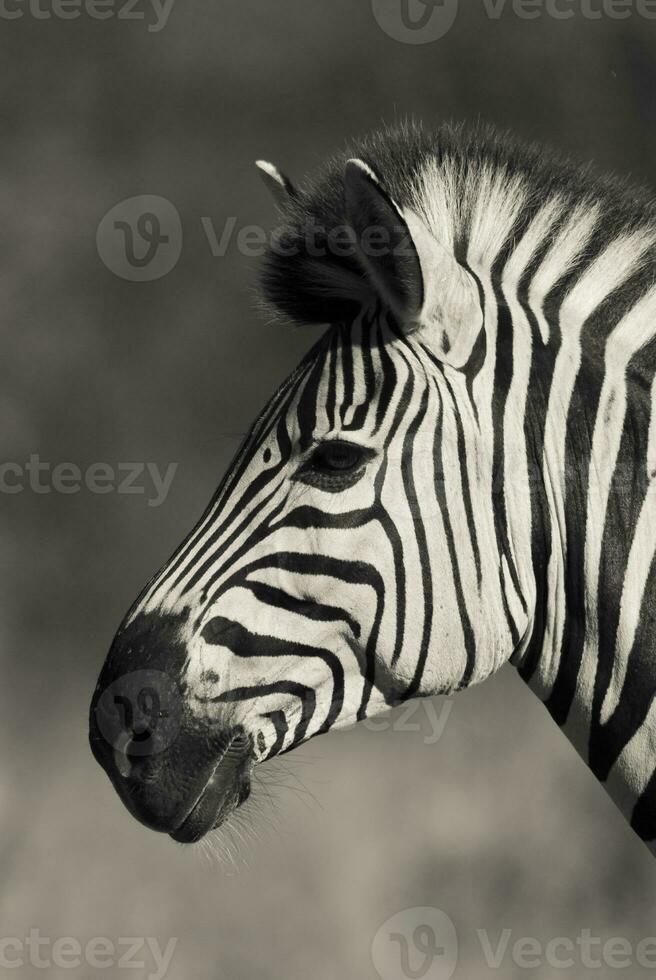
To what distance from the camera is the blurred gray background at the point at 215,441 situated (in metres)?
5.34

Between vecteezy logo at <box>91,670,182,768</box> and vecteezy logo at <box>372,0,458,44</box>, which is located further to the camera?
vecteezy logo at <box>372,0,458,44</box>

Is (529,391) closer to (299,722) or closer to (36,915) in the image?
(299,722)

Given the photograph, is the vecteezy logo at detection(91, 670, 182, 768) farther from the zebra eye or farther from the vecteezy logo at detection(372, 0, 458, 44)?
the vecteezy logo at detection(372, 0, 458, 44)

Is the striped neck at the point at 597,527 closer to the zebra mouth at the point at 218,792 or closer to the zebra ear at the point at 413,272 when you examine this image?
the zebra ear at the point at 413,272

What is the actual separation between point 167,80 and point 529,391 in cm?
428

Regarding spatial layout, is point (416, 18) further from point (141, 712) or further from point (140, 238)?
point (141, 712)

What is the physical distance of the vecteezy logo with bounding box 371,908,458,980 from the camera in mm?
5207

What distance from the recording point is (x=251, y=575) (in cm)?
184

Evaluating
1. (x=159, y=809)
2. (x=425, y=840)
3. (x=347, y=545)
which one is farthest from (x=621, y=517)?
(x=425, y=840)
